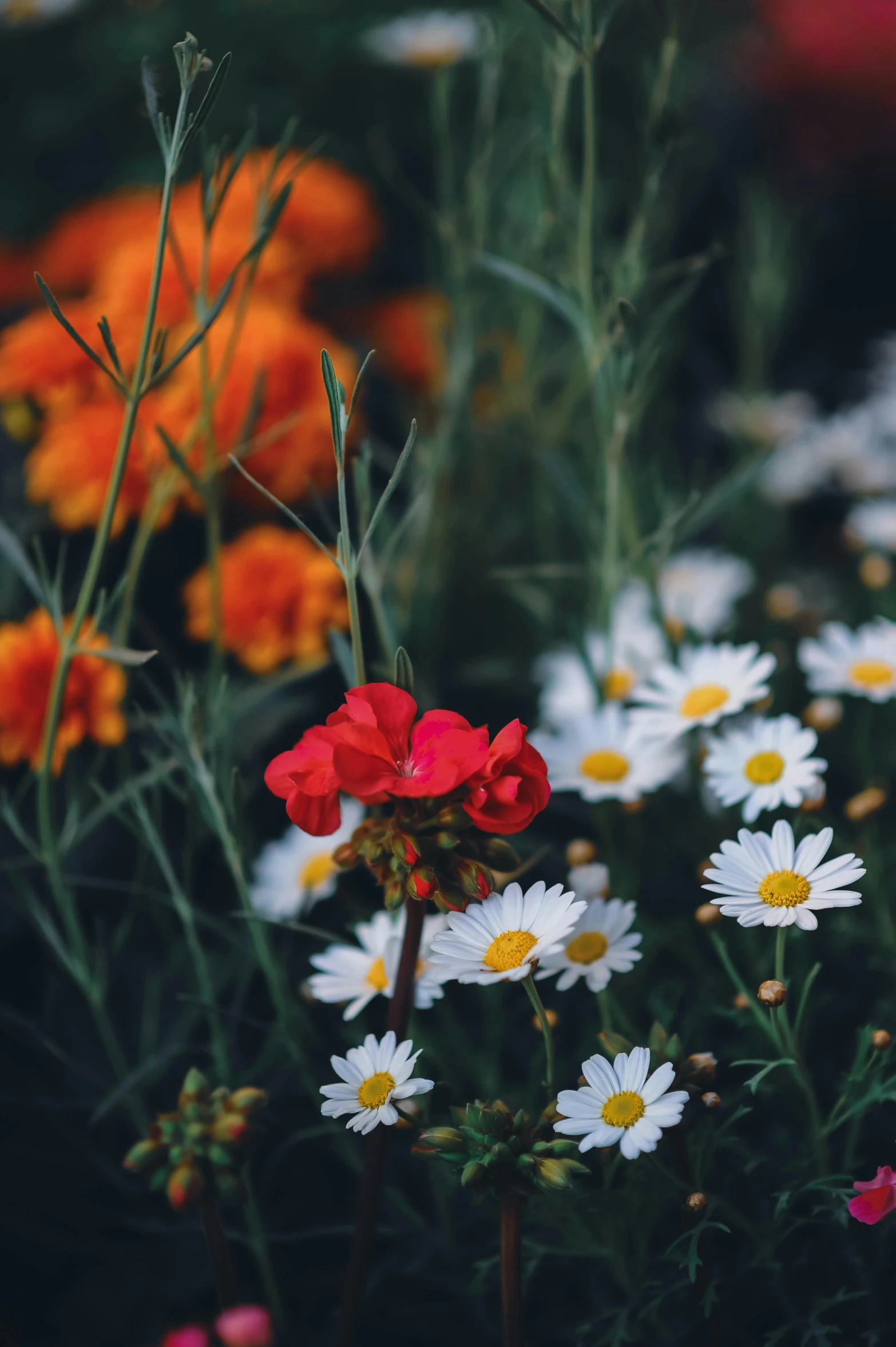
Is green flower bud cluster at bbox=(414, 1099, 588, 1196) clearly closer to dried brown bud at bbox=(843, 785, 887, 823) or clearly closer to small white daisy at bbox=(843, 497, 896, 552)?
dried brown bud at bbox=(843, 785, 887, 823)

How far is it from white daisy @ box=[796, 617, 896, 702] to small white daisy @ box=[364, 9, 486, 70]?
0.90 m

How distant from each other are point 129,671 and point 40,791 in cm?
13

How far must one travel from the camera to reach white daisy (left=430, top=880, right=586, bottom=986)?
41 cm

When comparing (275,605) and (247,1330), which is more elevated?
(275,605)

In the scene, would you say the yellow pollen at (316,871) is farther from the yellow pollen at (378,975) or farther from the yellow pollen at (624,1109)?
the yellow pollen at (624,1109)

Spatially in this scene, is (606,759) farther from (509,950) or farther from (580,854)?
(509,950)

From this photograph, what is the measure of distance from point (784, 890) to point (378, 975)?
0.21m

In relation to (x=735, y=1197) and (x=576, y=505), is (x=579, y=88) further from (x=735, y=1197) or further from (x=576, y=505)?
(x=735, y=1197)

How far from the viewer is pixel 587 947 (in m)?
0.47

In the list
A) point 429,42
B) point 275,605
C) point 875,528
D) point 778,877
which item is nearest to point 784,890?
point 778,877

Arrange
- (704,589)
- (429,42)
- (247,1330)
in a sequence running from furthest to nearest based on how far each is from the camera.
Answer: (429,42)
(704,589)
(247,1330)

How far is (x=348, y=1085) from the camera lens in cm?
42

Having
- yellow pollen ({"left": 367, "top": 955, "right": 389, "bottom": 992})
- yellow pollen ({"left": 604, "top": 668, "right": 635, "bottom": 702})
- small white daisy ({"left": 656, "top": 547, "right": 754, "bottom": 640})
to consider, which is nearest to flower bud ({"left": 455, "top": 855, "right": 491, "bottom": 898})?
yellow pollen ({"left": 367, "top": 955, "right": 389, "bottom": 992})

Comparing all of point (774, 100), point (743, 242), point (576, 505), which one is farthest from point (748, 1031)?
point (774, 100)
